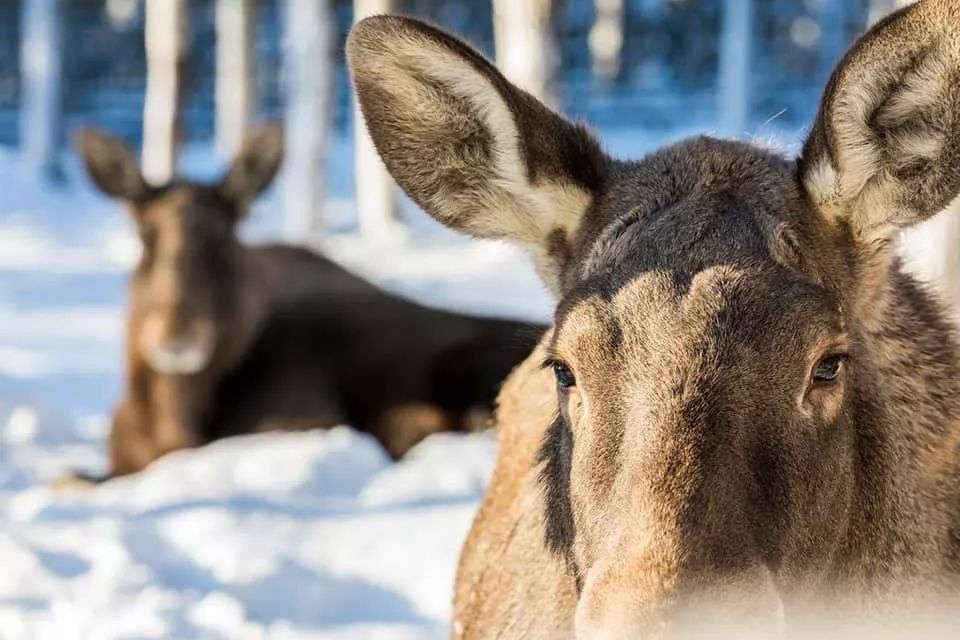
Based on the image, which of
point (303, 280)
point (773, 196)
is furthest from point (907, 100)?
point (303, 280)

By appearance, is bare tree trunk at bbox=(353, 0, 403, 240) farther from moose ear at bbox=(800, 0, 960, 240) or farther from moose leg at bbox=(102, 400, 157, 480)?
moose ear at bbox=(800, 0, 960, 240)

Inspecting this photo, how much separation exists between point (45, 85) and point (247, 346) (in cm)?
1446

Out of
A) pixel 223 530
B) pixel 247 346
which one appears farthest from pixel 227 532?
pixel 247 346

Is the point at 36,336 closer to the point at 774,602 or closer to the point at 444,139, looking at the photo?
the point at 444,139

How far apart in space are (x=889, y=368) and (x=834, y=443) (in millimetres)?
464

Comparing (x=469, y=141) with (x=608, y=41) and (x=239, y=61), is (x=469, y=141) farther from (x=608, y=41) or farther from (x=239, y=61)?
(x=608, y=41)

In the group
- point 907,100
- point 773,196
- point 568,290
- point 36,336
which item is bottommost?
point 36,336

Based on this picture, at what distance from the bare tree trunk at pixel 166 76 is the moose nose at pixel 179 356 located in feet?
27.3

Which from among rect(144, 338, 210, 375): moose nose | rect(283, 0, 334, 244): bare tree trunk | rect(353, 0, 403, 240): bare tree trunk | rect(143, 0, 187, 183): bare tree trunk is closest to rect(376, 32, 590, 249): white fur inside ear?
rect(144, 338, 210, 375): moose nose

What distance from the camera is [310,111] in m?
18.0

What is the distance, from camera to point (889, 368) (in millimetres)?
3562

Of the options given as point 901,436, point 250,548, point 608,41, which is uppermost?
point 608,41

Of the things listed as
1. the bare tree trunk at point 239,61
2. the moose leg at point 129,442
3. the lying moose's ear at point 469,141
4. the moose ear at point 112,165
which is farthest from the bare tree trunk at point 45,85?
the lying moose's ear at point 469,141

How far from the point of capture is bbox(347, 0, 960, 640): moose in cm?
290
